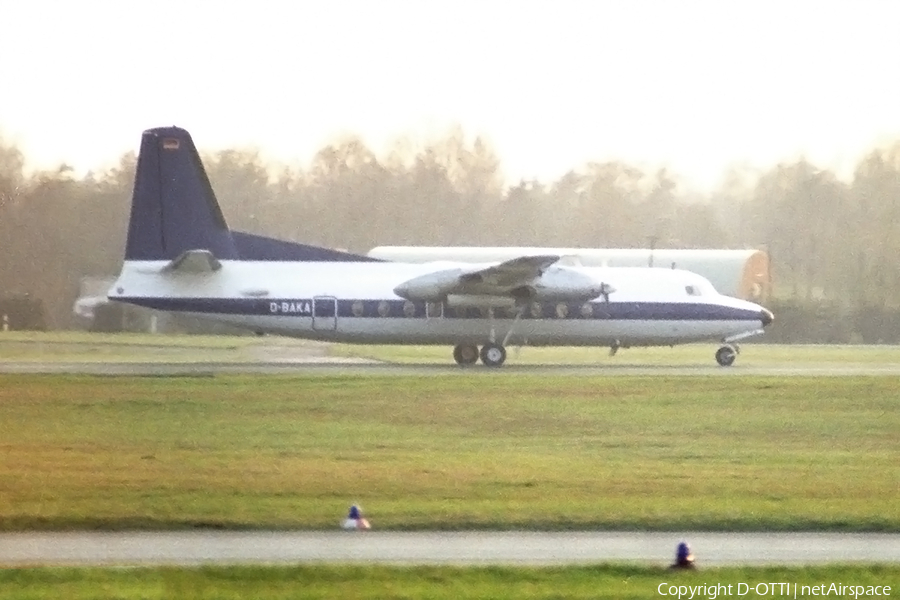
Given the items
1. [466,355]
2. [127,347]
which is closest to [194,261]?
[127,347]

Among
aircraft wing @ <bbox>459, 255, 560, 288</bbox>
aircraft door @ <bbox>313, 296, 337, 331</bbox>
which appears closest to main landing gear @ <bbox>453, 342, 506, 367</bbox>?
aircraft wing @ <bbox>459, 255, 560, 288</bbox>

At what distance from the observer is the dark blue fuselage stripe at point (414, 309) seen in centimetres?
2577

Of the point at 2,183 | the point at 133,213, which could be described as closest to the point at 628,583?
the point at 2,183

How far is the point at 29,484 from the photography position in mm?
13016

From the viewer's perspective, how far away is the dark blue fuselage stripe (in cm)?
2577

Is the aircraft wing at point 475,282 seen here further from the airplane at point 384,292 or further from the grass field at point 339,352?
the grass field at point 339,352

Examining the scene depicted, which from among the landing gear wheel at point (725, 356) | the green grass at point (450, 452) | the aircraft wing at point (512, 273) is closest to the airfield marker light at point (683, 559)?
the green grass at point (450, 452)

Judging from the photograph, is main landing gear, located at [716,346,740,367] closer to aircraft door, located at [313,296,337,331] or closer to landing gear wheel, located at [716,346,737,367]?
landing gear wheel, located at [716,346,737,367]

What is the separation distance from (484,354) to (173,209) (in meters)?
7.55

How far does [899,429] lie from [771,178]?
26.0 feet

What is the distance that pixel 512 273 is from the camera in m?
26.6

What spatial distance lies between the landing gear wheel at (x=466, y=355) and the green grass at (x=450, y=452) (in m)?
4.17

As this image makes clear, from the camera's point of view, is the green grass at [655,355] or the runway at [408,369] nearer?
the runway at [408,369]

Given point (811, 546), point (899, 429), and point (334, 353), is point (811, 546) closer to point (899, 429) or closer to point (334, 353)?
point (899, 429)
